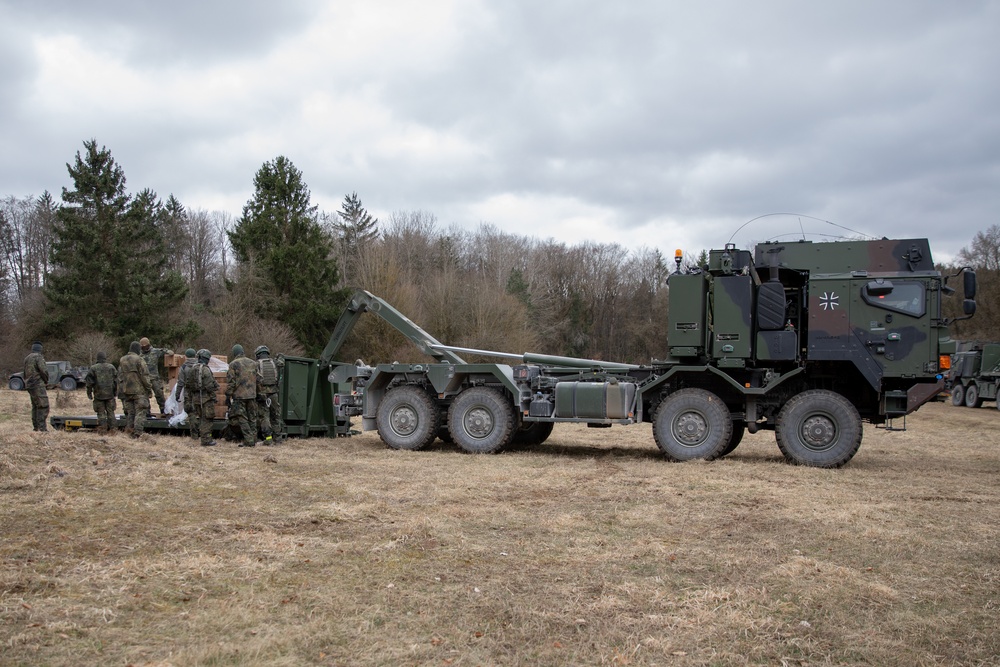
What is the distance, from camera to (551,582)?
5000mm

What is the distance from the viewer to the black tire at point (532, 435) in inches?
527

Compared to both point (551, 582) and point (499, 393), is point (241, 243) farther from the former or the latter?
point (551, 582)

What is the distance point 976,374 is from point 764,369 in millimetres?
22612

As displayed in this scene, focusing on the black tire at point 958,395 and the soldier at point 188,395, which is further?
the black tire at point 958,395

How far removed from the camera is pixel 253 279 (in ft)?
126

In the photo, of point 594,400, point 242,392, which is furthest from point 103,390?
point 594,400

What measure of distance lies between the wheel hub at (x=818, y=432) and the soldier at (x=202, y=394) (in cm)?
853

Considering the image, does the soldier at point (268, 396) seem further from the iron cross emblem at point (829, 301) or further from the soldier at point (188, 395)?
the iron cross emblem at point (829, 301)

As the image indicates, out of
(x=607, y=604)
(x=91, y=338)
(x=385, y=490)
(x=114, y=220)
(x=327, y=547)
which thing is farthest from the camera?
(x=114, y=220)

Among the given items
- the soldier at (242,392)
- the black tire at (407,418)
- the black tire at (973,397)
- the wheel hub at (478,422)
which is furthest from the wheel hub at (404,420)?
the black tire at (973,397)

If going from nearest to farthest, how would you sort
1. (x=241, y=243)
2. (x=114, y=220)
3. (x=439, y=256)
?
1. (x=114, y=220)
2. (x=241, y=243)
3. (x=439, y=256)

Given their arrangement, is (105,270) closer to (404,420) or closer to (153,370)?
(153,370)

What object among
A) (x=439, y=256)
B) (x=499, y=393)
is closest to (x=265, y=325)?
(x=439, y=256)

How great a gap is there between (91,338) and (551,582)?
33548 mm
